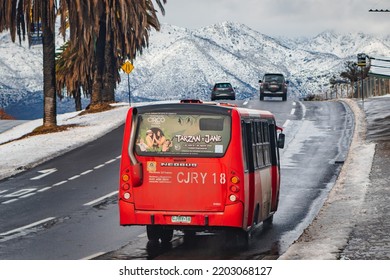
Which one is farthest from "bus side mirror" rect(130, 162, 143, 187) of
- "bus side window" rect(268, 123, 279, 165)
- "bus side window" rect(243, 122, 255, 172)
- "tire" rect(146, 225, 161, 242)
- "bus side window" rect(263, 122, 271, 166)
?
"bus side window" rect(268, 123, 279, 165)

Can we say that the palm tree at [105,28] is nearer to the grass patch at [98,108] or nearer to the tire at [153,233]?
the grass patch at [98,108]

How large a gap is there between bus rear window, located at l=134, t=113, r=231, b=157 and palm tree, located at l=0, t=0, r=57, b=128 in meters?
31.3

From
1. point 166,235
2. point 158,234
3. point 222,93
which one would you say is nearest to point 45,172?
point 166,235

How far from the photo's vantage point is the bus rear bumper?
17.5 metres

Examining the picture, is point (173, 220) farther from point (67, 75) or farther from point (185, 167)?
point (67, 75)

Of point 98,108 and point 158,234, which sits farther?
point 98,108

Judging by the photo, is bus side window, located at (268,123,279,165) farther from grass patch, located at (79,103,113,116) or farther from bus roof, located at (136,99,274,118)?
grass patch, located at (79,103,113,116)

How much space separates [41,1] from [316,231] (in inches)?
1286

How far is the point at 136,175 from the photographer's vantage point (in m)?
17.8

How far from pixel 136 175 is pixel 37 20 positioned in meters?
31.9

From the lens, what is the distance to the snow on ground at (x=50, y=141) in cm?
3784

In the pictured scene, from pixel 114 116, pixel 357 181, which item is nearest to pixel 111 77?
pixel 114 116

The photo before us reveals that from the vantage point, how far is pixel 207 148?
1784 cm

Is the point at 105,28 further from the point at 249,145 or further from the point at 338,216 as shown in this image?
the point at 249,145
